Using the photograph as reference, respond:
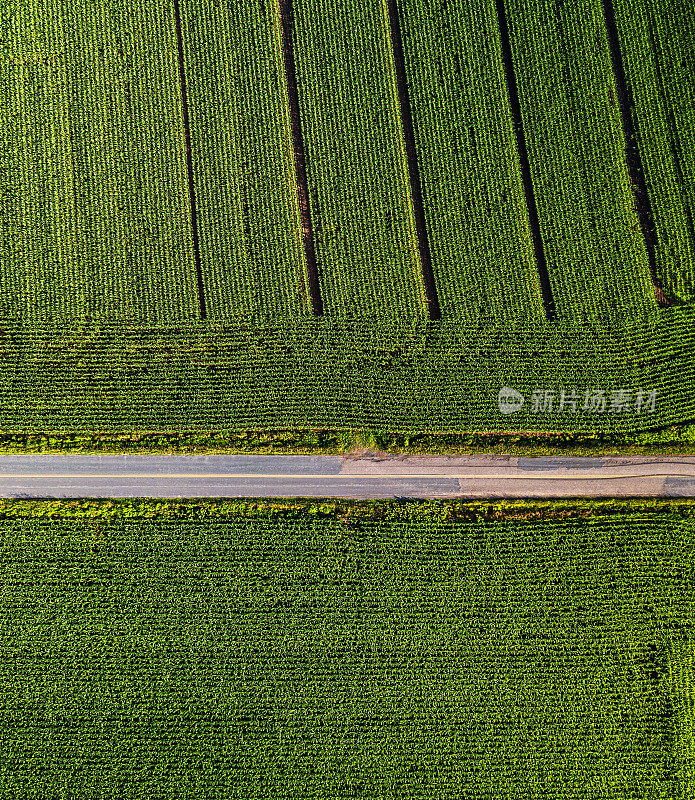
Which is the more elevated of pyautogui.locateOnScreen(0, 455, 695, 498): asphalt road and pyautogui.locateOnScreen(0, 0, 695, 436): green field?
pyautogui.locateOnScreen(0, 0, 695, 436): green field

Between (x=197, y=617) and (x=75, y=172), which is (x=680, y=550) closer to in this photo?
(x=197, y=617)

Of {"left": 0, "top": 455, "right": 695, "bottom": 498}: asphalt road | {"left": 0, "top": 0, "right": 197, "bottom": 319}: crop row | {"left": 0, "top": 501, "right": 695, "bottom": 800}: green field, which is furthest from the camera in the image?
{"left": 0, "top": 0, "right": 197, "bottom": 319}: crop row

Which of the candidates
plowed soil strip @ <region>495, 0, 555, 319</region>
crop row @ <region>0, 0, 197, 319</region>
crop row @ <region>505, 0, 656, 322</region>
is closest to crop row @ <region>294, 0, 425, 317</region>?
plowed soil strip @ <region>495, 0, 555, 319</region>

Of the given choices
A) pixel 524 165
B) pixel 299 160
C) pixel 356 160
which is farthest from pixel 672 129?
pixel 299 160

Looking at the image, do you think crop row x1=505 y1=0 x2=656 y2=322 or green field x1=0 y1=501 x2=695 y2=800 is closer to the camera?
green field x1=0 y1=501 x2=695 y2=800

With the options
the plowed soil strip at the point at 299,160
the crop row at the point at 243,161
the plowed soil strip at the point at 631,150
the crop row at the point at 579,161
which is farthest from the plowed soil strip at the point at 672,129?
the crop row at the point at 243,161

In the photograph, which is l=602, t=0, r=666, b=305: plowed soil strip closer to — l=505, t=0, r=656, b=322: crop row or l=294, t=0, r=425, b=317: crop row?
l=505, t=0, r=656, b=322: crop row
